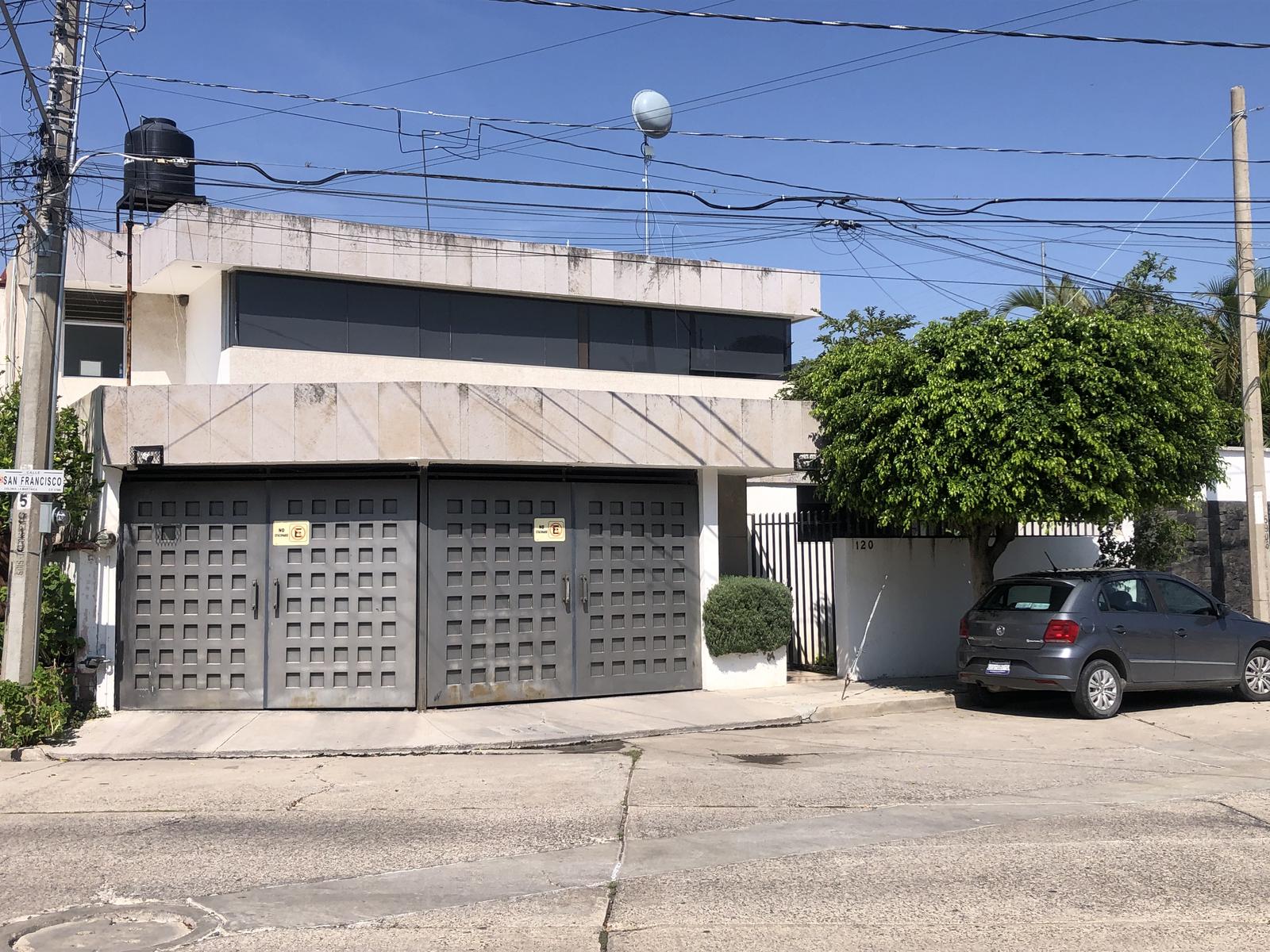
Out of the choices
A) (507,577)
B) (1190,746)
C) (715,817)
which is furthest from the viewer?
(507,577)

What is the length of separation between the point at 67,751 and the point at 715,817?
672 centimetres

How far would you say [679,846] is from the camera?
7.25m

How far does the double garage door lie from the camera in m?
13.1

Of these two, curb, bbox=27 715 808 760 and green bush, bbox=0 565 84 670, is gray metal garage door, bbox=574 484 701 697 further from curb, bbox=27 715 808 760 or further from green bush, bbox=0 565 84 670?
green bush, bbox=0 565 84 670

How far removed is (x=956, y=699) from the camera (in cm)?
1418

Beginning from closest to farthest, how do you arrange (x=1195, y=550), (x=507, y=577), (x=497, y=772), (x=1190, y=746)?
(x=497, y=772) < (x=1190, y=746) < (x=507, y=577) < (x=1195, y=550)

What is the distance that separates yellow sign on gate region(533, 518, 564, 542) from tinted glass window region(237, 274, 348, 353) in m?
5.65

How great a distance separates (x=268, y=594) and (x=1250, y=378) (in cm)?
1404

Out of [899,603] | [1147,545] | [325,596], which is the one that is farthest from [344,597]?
[1147,545]

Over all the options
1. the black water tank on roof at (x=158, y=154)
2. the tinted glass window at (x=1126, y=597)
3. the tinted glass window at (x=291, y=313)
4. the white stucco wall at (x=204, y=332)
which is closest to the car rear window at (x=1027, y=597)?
the tinted glass window at (x=1126, y=597)

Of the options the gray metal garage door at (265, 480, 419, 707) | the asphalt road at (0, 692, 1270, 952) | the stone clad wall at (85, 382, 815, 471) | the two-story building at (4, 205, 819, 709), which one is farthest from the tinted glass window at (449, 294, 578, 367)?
the asphalt road at (0, 692, 1270, 952)

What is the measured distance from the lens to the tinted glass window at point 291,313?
17250 millimetres

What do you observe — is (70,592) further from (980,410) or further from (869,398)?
(980,410)

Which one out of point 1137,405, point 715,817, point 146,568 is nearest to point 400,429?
point 146,568
